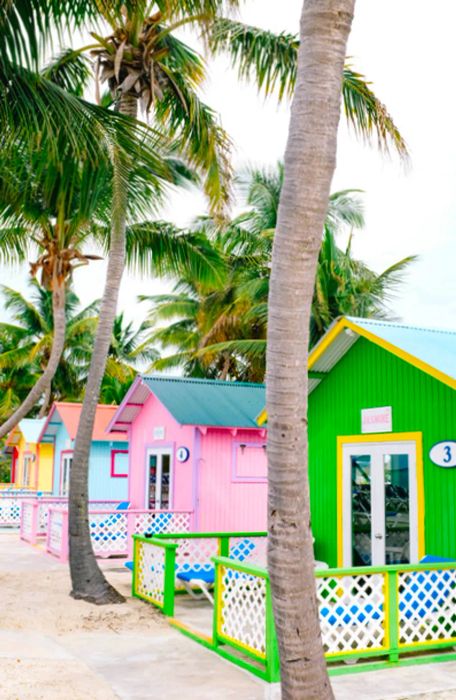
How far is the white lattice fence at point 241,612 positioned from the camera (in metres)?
7.49

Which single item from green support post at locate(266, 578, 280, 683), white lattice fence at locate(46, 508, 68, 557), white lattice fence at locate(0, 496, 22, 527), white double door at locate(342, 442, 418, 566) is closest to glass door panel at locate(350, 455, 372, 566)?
white double door at locate(342, 442, 418, 566)

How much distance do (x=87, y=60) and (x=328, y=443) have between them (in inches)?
277

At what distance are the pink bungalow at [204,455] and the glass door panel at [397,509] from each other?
22.7ft

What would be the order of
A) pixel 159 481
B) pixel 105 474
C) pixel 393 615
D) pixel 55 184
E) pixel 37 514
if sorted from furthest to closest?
pixel 105 474 < pixel 37 514 < pixel 159 481 < pixel 55 184 < pixel 393 615

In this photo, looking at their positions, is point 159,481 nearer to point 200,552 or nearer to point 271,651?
point 200,552

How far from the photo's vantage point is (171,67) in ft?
40.6

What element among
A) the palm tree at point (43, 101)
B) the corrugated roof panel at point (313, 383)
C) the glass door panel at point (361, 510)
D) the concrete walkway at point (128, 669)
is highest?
the palm tree at point (43, 101)

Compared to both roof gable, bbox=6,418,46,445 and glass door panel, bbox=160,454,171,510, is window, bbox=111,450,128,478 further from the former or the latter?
roof gable, bbox=6,418,46,445

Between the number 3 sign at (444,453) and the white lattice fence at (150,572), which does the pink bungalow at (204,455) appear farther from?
the number 3 sign at (444,453)

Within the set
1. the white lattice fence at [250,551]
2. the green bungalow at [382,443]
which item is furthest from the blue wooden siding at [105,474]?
the green bungalow at [382,443]

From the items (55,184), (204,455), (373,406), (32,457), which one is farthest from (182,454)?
(32,457)

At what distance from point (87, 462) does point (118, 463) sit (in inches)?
515

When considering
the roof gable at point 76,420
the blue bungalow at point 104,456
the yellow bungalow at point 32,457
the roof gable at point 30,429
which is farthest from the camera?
the roof gable at point 30,429

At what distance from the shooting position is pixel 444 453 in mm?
8797
